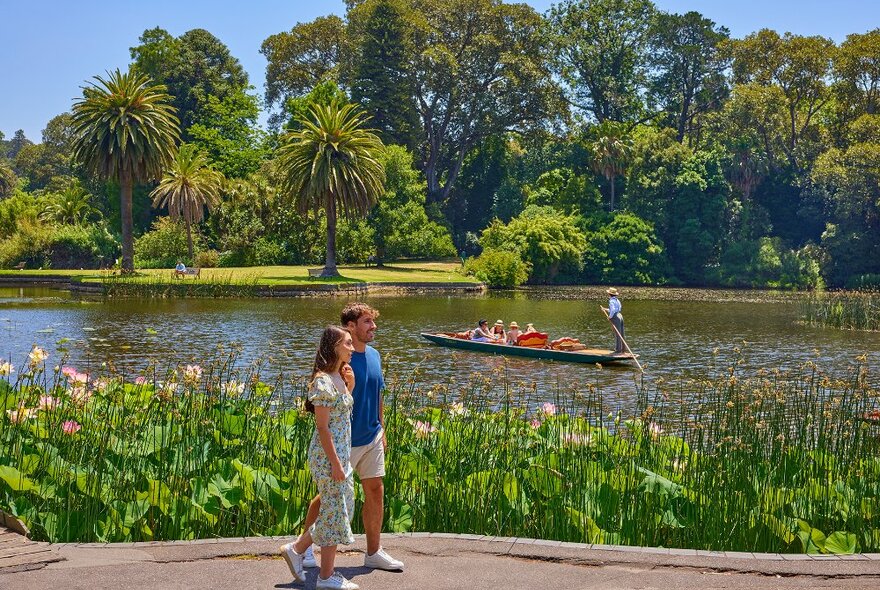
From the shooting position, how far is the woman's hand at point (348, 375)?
22.3 ft

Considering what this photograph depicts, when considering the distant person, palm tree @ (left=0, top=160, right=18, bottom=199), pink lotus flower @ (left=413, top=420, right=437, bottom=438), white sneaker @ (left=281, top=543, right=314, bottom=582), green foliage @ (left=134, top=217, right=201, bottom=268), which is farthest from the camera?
palm tree @ (left=0, top=160, right=18, bottom=199)

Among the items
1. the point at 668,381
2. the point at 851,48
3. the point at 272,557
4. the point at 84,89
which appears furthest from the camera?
the point at 851,48

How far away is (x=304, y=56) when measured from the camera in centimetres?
9281

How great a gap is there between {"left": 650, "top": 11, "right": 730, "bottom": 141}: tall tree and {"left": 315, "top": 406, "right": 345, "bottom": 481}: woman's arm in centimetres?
7538

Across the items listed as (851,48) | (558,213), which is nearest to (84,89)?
(558,213)

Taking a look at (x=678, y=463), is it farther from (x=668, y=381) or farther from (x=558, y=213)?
(x=558, y=213)

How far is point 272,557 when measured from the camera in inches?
277

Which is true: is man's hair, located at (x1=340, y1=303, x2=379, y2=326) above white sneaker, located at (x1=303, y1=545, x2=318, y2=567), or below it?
above

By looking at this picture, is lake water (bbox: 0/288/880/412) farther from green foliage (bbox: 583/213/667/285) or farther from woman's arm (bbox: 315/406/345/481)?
green foliage (bbox: 583/213/667/285)

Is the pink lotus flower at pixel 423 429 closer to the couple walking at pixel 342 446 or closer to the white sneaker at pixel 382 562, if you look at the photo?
the couple walking at pixel 342 446

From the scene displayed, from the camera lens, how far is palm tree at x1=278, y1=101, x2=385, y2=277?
55.8 metres

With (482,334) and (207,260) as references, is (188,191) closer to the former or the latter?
→ (207,260)

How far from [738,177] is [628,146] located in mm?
7822

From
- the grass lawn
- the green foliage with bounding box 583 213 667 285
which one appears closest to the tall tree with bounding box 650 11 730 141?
the green foliage with bounding box 583 213 667 285
